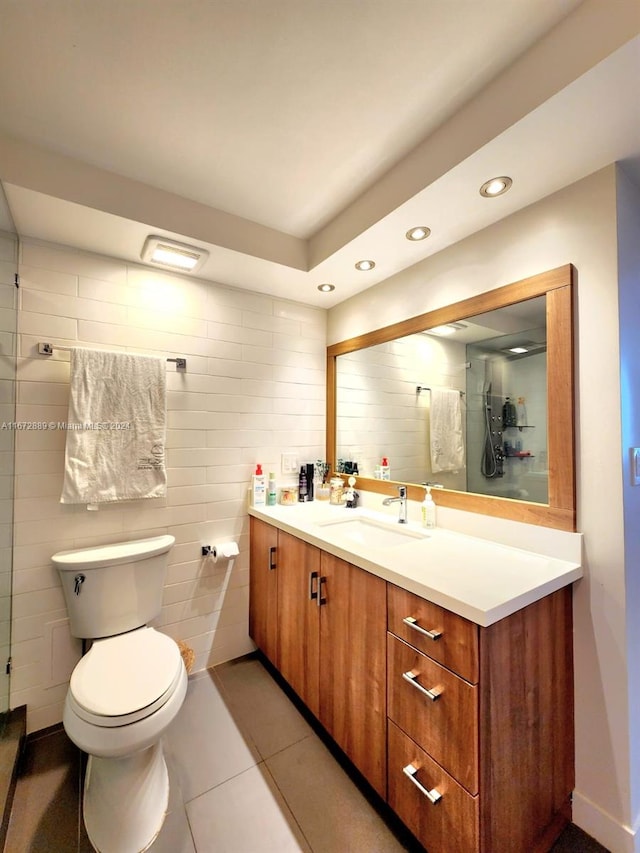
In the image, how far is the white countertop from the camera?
0.97 metres

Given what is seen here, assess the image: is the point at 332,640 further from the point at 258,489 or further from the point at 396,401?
the point at 396,401

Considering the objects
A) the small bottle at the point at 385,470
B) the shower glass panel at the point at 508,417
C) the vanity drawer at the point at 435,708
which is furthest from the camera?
the small bottle at the point at 385,470

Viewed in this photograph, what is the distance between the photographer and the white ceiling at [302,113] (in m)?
0.94

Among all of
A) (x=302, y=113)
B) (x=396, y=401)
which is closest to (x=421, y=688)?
(x=396, y=401)

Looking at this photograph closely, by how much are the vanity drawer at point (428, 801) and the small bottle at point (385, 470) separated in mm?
1184

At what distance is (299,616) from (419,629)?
0.79 metres

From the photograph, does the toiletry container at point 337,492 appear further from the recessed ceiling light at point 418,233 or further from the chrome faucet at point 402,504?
the recessed ceiling light at point 418,233

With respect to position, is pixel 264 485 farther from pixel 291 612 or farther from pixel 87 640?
pixel 87 640

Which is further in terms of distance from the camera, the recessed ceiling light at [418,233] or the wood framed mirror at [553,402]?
the recessed ceiling light at [418,233]

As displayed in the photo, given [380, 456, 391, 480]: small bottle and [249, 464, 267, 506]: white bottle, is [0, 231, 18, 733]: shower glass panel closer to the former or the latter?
[249, 464, 267, 506]: white bottle

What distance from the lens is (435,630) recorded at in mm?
1025

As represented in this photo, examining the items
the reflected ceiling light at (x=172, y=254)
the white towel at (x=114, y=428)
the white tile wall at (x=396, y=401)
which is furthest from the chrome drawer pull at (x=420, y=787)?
the reflected ceiling light at (x=172, y=254)

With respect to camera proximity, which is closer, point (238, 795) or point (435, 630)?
point (435, 630)

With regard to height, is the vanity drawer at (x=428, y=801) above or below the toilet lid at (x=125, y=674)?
below
